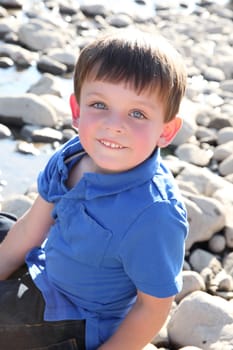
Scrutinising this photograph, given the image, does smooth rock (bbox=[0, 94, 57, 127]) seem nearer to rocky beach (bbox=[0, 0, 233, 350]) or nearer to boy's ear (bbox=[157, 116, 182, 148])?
rocky beach (bbox=[0, 0, 233, 350])

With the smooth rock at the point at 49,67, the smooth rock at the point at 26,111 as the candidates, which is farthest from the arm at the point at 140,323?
the smooth rock at the point at 49,67

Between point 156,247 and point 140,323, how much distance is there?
162 mm

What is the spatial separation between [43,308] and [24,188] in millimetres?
1276

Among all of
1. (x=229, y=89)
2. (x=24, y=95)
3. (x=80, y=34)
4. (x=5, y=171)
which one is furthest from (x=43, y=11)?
(x=5, y=171)

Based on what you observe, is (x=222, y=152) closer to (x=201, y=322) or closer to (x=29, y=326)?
(x=201, y=322)

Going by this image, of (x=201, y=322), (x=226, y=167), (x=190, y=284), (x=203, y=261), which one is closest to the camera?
(x=201, y=322)

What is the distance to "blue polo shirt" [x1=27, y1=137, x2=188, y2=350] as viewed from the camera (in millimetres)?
1488

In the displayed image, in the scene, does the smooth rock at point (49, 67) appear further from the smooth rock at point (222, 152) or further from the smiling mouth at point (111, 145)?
the smiling mouth at point (111, 145)

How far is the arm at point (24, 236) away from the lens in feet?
5.81

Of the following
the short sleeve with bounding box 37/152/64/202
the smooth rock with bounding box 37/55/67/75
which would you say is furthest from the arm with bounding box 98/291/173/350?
the smooth rock with bounding box 37/55/67/75

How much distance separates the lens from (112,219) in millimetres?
1525

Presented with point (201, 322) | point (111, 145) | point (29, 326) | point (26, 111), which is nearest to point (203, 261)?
point (201, 322)

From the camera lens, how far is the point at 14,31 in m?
4.64

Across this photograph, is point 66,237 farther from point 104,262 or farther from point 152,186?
point 152,186
